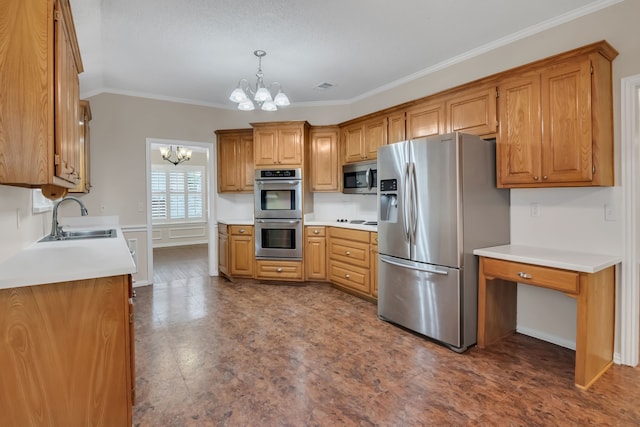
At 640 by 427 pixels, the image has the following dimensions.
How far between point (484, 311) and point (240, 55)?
132 inches

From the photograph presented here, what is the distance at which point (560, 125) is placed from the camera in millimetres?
2426

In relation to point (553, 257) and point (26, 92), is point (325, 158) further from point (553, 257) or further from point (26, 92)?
point (26, 92)

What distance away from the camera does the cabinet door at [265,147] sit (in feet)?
15.7

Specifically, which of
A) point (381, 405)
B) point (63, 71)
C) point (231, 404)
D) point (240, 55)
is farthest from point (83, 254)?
point (240, 55)

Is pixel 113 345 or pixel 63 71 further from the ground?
pixel 63 71

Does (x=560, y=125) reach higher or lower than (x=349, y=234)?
higher

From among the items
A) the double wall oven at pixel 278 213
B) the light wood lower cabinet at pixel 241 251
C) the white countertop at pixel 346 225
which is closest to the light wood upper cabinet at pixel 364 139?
the double wall oven at pixel 278 213

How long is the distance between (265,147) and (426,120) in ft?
7.66

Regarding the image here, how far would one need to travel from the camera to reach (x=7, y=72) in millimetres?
1377

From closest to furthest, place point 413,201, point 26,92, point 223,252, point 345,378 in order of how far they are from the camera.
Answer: point 26,92
point 345,378
point 413,201
point 223,252

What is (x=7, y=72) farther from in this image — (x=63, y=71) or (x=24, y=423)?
(x=24, y=423)

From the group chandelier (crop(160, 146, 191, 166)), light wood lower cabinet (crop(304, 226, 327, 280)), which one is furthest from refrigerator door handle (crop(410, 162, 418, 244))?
chandelier (crop(160, 146, 191, 166))

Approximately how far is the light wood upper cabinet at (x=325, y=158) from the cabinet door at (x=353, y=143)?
0.18m

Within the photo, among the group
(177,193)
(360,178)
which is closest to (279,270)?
(360,178)
